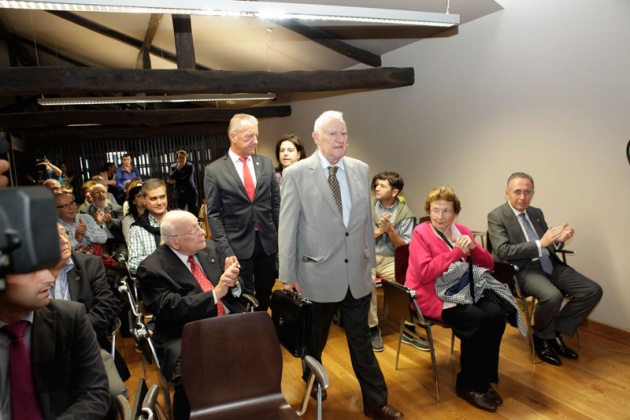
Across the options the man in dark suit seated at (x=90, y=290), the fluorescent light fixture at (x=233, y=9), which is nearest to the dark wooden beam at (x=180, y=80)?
the fluorescent light fixture at (x=233, y=9)

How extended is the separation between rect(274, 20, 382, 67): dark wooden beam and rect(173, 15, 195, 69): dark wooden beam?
1.08m

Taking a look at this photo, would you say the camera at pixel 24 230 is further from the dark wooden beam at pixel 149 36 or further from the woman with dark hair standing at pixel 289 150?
the dark wooden beam at pixel 149 36

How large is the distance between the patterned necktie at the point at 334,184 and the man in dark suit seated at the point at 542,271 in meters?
1.61

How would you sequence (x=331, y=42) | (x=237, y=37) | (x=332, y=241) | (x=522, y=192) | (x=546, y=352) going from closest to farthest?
(x=332, y=241), (x=546, y=352), (x=522, y=192), (x=331, y=42), (x=237, y=37)

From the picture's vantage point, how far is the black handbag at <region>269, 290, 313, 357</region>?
7.30 ft

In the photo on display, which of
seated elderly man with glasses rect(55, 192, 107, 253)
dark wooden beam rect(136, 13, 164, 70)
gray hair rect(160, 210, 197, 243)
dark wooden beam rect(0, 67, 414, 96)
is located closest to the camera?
gray hair rect(160, 210, 197, 243)

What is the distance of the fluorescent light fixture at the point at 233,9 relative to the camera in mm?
2559

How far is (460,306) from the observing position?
9.01ft

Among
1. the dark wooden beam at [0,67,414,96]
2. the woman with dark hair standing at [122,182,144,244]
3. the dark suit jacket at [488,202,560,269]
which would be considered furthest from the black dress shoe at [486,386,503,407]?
the dark wooden beam at [0,67,414,96]

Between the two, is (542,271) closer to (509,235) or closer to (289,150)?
(509,235)

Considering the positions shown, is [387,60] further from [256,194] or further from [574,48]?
[256,194]

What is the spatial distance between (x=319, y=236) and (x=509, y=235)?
1781mm

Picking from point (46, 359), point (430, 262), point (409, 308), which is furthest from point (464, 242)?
point (46, 359)

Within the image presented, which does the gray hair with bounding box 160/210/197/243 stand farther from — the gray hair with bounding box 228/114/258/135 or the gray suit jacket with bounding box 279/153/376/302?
the gray hair with bounding box 228/114/258/135
